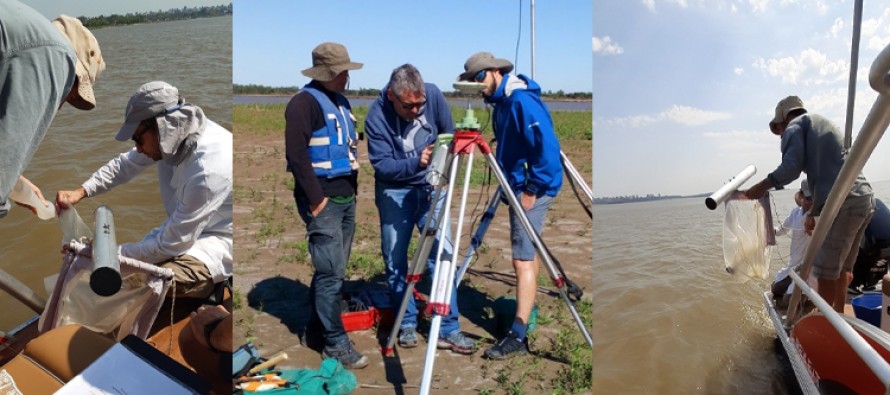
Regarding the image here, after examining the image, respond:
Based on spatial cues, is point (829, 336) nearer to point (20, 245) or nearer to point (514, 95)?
point (514, 95)

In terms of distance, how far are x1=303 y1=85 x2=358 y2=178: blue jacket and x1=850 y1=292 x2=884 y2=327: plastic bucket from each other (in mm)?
2223

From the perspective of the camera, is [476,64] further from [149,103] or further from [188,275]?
[188,275]

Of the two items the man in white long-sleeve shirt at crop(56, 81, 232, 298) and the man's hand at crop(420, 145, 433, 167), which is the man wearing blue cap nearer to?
the man's hand at crop(420, 145, 433, 167)

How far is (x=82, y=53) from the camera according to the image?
1712mm

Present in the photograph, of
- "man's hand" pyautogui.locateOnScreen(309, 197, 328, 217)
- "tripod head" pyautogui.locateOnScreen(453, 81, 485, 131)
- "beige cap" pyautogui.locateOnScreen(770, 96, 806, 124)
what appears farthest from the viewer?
"beige cap" pyautogui.locateOnScreen(770, 96, 806, 124)

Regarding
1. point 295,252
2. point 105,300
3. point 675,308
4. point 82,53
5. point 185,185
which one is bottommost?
point 675,308

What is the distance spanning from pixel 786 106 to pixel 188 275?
2.42m

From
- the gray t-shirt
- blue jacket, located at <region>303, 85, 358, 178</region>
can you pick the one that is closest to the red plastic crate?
blue jacket, located at <region>303, 85, 358, 178</region>

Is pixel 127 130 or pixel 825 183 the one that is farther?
pixel 825 183

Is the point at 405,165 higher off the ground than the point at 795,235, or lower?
higher

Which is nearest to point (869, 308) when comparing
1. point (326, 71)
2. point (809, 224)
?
point (809, 224)

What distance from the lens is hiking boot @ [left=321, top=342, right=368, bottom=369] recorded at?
8.28 feet

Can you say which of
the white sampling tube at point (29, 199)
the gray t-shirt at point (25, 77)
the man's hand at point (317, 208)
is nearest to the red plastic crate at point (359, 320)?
the man's hand at point (317, 208)

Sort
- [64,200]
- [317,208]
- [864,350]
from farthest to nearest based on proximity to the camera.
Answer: [317,208] → [64,200] → [864,350]
